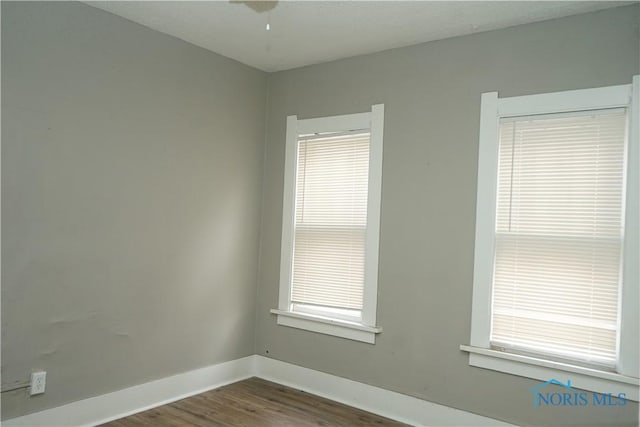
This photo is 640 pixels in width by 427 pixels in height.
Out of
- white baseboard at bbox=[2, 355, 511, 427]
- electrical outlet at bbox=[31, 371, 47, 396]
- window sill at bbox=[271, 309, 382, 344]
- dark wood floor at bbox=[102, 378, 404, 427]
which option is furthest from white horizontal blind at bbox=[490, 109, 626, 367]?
electrical outlet at bbox=[31, 371, 47, 396]

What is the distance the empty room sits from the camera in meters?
2.69

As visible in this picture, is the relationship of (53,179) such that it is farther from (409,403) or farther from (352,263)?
(409,403)

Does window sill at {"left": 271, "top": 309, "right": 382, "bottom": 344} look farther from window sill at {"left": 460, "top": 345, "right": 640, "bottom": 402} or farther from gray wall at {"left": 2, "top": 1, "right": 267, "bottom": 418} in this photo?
window sill at {"left": 460, "top": 345, "right": 640, "bottom": 402}

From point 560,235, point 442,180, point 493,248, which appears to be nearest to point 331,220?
point 442,180

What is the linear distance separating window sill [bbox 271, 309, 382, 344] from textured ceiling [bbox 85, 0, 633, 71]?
2141mm

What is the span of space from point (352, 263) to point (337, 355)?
745 millimetres

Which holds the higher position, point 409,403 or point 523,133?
point 523,133

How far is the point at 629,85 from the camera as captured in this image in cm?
263

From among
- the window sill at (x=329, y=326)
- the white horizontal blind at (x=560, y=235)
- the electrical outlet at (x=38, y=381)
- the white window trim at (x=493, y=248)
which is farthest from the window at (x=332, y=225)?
the electrical outlet at (x=38, y=381)

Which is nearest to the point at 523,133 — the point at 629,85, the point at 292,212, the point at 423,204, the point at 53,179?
the point at 629,85

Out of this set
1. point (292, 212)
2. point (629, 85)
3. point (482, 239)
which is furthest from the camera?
point (292, 212)

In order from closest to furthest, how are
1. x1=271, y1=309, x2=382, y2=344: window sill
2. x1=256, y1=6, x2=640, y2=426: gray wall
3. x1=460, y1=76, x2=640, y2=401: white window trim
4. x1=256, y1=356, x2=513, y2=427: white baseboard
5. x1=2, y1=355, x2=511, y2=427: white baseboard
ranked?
x1=460, y1=76, x2=640, y2=401: white window trim < x1=256, y1=6, x2=640, y2=426: gray wall < x1=2, y1=355, x2=511, y2=427: white baseboard < x1=256, y1=356, x2=513, y2=427: white baseboard < x1=271, y1=309, x2=382, y2=344: window sill

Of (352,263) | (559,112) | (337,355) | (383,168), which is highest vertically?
(559,112)

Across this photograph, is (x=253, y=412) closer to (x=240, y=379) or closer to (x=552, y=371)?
(x=240, y=379)
